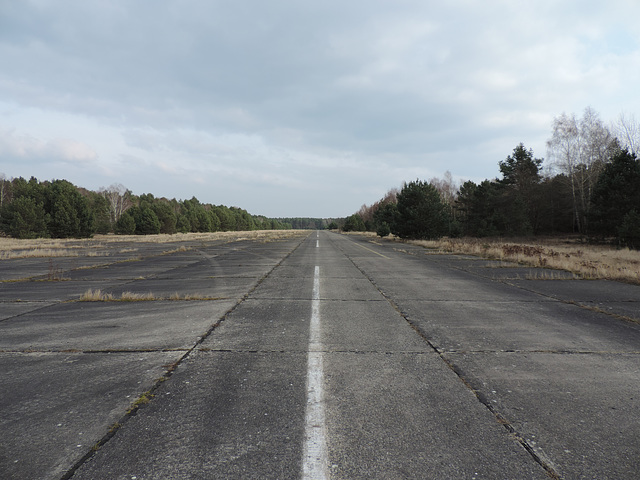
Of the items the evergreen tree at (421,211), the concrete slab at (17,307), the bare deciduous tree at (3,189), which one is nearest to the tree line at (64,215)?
the bare deciduous tree at (3,189)

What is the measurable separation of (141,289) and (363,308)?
20.5 feet

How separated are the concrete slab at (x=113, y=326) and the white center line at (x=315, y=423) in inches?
70.7

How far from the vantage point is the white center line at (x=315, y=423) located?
2094 millimetres

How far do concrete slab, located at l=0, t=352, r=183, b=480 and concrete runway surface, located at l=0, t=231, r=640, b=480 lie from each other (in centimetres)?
1

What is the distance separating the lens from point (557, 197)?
43.3 meters

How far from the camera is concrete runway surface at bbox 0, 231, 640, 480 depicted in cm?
219

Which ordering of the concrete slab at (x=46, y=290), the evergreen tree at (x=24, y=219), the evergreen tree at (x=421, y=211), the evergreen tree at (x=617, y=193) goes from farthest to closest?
the evergreen tree at (x=24, y=219)
the evergreen tree at (x=421, y=211)
the evergreen tree at (x=617, y=193)
the concrete slab at (x=46, y=290)

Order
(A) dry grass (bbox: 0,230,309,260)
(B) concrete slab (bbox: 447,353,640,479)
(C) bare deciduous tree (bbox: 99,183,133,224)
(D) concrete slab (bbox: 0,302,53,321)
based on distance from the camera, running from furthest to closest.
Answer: (C) bare deciduous tree (bbox: 99,183,133,224) < (A) dry grass (bbox: 0,230,309,260) < (D) concrete slab (bbox: 0,302,53,321) < (B) concrete slab (bbox: 447,353,640,479)

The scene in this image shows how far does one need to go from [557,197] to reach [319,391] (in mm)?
51673

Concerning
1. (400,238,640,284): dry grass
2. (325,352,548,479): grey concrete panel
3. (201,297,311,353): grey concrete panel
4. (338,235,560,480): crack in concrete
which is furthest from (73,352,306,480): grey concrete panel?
(400,238,640,284): dry grass

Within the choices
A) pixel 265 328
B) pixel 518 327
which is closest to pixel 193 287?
pixel 265 328

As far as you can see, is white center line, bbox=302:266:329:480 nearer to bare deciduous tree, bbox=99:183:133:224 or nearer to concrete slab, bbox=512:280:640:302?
concrete slab, bbox=512:280:640:302

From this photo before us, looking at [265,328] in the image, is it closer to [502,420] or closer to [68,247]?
[502,420]

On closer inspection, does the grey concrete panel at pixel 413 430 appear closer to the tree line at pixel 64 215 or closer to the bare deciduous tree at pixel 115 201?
the tree line at pixel 64 215
